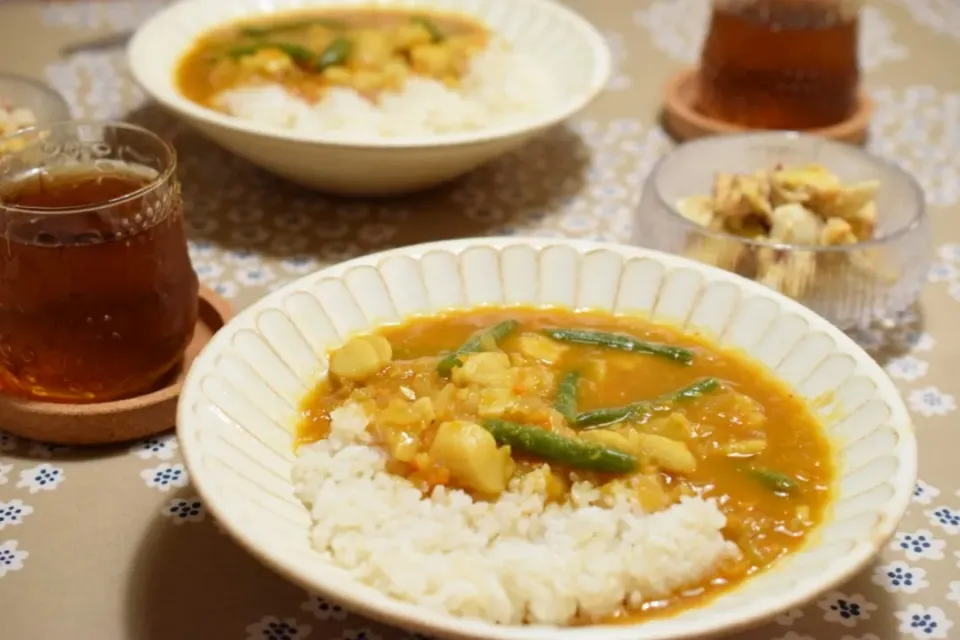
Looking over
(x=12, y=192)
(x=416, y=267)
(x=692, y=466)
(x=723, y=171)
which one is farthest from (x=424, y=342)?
(x=723, y=171)

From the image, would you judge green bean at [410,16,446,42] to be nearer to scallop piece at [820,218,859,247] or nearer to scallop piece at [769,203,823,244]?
scallop piece at [769,203,823,244]

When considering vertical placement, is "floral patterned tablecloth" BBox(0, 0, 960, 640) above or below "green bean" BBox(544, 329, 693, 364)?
below

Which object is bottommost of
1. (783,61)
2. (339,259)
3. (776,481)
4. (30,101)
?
(339,259)

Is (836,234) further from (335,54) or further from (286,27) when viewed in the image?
(286,27)

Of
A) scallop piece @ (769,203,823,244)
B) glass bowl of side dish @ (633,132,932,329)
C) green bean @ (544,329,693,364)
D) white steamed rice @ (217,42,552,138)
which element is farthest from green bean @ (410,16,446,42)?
green bean @ (544,329,693,364)

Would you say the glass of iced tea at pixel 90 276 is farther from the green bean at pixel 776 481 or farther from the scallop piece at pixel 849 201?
the scallop piece at pixel 849 201

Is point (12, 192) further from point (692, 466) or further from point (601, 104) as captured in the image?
point (601, 104)

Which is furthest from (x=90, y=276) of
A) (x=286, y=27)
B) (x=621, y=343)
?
(x=286, y=27)
